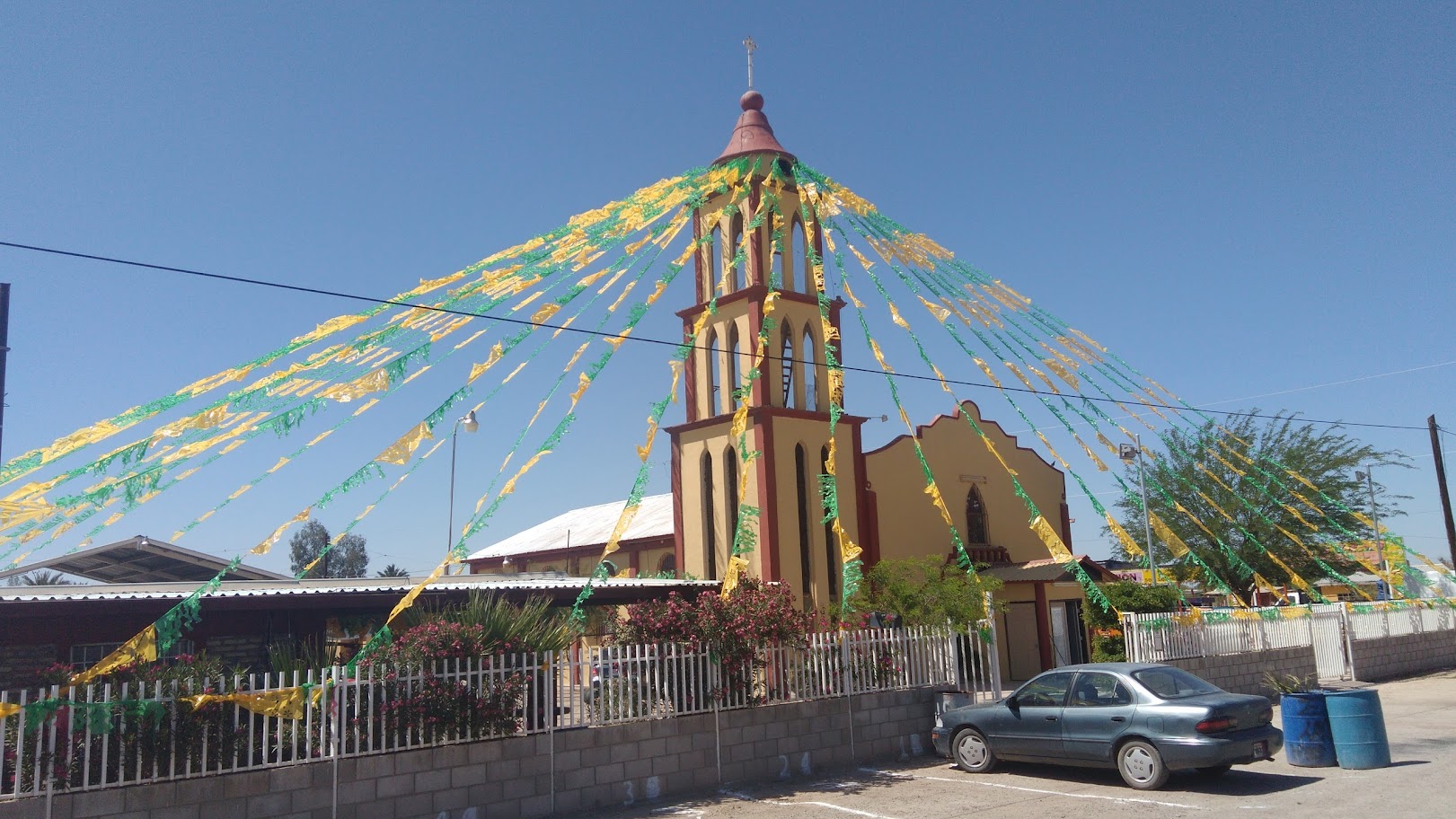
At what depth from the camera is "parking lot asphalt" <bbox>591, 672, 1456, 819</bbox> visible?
10.8 metres

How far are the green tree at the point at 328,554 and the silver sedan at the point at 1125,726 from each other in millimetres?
85182

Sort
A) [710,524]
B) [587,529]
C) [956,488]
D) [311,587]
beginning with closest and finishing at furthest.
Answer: [311,587] < [710,524] < [956,488] < [587,529]

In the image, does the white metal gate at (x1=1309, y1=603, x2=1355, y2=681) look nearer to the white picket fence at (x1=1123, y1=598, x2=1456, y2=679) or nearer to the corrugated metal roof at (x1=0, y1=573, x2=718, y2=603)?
the white picket fence at (x1=1123, y1=598, x2=1456, y2=679)

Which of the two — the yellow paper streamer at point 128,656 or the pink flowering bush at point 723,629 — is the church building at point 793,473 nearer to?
the pink flowering bush at point 723,629

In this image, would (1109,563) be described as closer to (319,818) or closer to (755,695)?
(755,695)

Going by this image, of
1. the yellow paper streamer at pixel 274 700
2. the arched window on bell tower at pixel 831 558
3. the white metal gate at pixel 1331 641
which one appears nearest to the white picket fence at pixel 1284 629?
the white metal gate at pixel 1331 641

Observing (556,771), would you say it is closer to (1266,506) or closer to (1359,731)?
(1359,731)

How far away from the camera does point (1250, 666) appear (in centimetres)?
2169

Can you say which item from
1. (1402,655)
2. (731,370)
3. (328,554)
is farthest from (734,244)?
(328,554)

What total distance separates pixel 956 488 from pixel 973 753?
14185 millimetres

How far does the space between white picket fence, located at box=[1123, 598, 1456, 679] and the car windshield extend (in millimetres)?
7053

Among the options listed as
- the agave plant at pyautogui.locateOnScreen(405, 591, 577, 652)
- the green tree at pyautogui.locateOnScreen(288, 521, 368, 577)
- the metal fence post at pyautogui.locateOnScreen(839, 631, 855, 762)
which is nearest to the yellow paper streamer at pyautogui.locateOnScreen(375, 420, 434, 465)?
the agave plant at pyautogui.locateOnScreen(405, 591, 577, 652)

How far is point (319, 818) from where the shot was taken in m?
10.3

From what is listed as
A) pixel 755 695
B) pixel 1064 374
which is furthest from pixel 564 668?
pixel 1064 374
